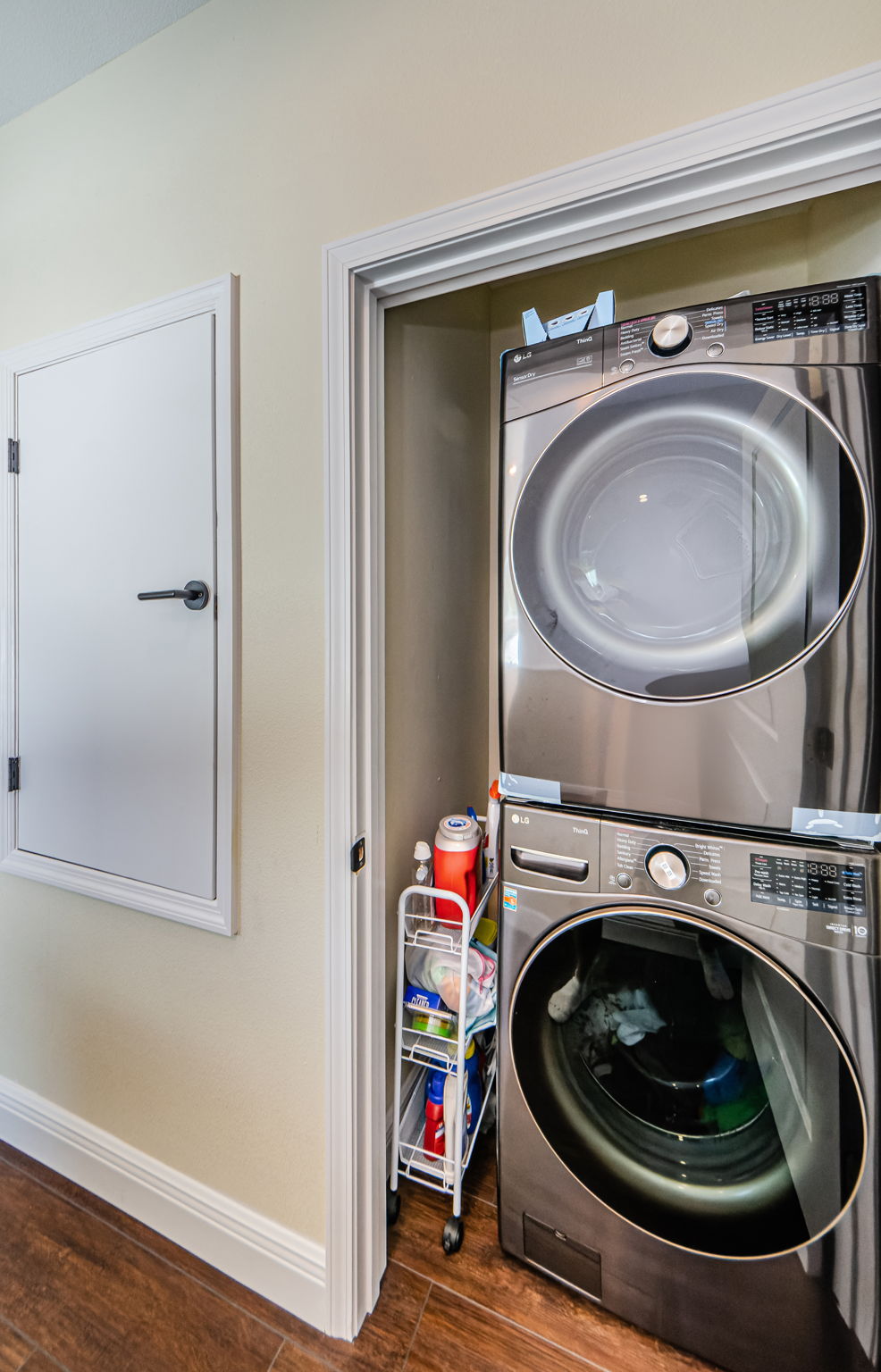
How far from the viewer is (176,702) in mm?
1152

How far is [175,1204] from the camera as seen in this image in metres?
1.21

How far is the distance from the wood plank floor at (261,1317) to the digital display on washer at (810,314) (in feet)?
5.87

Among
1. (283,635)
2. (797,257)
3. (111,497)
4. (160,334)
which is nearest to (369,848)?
(283,635)

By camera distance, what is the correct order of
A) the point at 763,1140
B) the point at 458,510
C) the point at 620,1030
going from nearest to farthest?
the point at 763,1140 < the point at 620,1030 < the point at 458,510

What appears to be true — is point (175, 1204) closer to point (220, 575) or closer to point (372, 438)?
point (220, 575)

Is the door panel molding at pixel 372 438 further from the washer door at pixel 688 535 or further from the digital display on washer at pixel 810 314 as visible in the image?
the washer door at pixel 688 535

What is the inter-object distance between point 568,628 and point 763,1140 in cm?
92

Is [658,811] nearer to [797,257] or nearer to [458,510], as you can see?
[458,510]

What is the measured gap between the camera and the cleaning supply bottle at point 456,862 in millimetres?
1273

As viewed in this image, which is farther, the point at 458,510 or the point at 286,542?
the point at 458,510

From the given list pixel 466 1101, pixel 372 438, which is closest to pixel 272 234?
pixel 372 438

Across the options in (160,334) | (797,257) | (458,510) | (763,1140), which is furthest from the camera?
(458,510)

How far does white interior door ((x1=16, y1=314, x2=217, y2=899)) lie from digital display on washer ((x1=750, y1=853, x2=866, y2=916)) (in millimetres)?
1023

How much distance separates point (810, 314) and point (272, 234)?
960 mm
